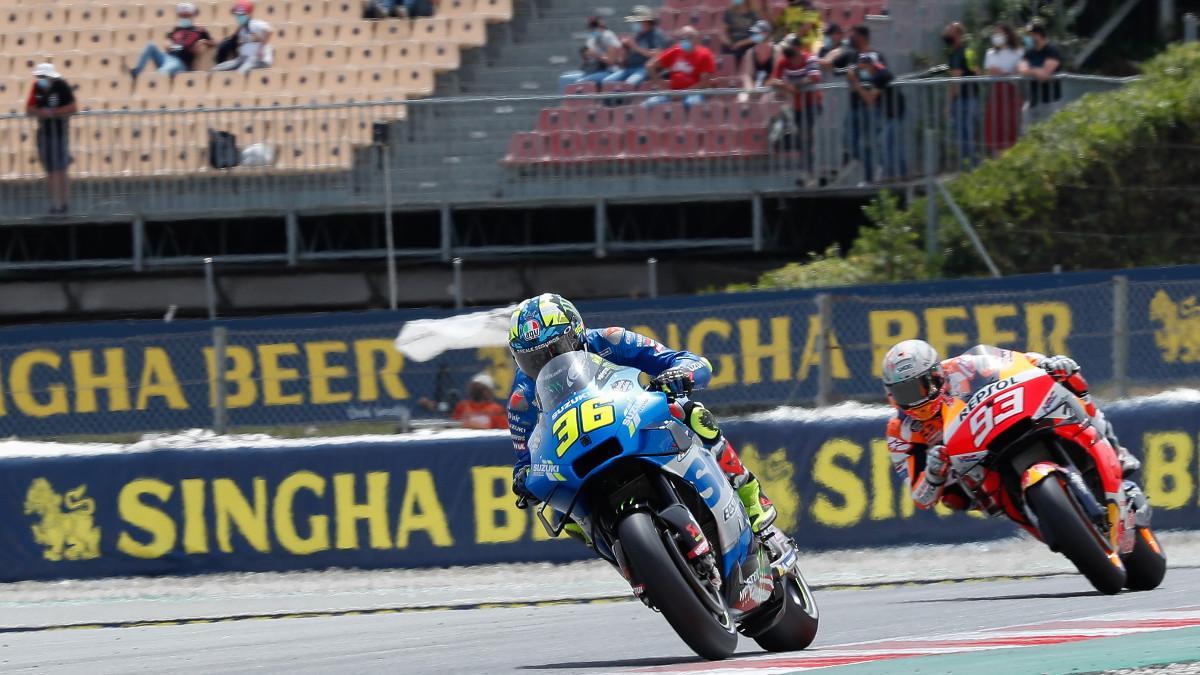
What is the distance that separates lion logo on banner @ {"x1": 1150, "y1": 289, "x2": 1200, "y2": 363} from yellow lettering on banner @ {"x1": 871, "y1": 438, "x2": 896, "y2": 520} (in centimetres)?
204

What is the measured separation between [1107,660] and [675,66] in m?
11.9

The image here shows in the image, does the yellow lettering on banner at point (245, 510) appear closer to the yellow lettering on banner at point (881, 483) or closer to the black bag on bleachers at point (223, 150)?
the yellow lettering on banner at point (881, 483)

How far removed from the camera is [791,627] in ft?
25.3

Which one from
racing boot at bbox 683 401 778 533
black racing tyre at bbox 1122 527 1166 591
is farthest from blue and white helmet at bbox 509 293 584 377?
black racing tyre at bbox 1122 527 1166 591

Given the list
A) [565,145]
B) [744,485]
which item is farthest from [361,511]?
[565,145]

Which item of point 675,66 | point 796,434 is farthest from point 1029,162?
point 796,434

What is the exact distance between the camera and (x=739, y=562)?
290 inches

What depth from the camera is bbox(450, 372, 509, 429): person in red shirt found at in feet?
41.8

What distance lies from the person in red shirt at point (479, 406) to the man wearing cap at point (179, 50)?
9298mm

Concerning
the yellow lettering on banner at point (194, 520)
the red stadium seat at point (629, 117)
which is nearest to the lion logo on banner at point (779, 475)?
the yellow lettering on banner at point (194, 520)

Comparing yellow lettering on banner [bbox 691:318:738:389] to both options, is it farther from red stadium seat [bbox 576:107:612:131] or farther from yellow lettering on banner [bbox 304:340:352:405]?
red stadium seat [bbox 576:107:612:131]

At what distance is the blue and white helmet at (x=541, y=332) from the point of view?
290 inches

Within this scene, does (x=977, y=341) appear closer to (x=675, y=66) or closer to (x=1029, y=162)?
(x=1029, y=162)

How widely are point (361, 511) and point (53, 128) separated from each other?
7.59 metres
